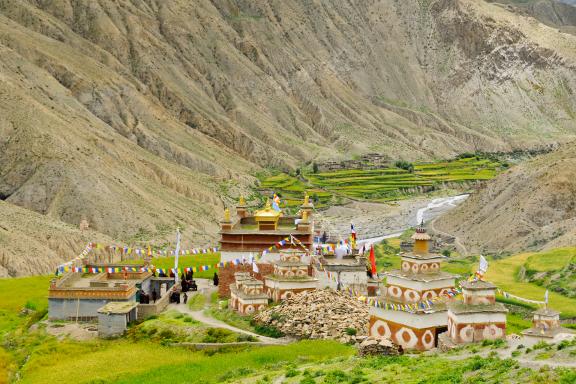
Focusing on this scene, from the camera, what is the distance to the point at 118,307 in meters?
34.7

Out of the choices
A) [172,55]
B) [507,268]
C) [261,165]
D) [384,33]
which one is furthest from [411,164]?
[507,268]

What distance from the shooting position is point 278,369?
25.1 m

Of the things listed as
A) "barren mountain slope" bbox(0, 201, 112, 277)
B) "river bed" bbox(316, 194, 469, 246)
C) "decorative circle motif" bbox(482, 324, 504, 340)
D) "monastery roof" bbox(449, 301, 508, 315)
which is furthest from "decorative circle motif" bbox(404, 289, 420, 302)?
"river bed" bbox(316, 194, 469, 246)

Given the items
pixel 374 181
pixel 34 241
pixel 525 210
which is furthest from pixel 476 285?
pixel 374 181

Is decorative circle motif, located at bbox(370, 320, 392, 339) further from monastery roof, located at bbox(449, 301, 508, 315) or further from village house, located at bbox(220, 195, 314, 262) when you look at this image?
village house, located at bbox(220, 195, 314, 262)

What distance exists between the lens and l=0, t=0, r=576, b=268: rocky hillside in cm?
7681

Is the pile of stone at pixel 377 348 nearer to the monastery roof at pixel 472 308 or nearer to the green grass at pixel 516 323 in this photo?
the monastery roof at pixel 472 308

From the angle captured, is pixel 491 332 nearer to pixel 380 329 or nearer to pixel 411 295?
pixel 411 295

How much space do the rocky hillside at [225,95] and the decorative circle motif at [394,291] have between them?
43002 mm

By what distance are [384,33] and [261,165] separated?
7676cm

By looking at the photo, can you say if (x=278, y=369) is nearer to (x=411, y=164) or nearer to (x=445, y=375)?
(x=445, y=375)

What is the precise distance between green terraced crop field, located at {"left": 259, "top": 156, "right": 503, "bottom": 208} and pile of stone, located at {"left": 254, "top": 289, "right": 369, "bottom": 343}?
63375mm

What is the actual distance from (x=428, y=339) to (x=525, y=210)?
42562 mm

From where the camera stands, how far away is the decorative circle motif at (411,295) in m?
29.3
